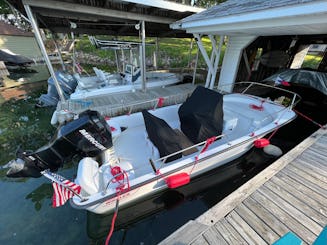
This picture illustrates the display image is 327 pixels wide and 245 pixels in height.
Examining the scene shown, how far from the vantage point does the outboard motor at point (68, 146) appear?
2.48 metres

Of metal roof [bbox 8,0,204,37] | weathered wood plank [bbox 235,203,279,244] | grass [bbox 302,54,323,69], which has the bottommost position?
weathered wood plank [bbox 235,203,279,244]

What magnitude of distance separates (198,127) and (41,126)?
5.07m

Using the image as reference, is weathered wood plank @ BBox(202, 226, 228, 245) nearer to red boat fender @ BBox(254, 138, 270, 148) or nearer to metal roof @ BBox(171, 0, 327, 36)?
red boat fender @ BBox(254, 138, 270, 148)

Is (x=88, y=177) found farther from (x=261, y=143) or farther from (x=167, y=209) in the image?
(x=261, y=143)

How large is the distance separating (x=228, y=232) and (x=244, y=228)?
21 centimetres

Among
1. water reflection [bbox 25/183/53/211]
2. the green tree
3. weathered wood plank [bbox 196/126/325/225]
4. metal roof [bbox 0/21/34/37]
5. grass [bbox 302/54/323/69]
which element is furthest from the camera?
the green tree

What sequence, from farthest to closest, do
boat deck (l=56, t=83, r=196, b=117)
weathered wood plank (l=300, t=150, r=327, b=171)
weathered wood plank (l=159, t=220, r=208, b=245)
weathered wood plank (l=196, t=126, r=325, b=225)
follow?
boat deck (l=56, t=83, r=196, b=117) → weathered wood plank (l=300, t=150, r=327, b=171) → weathered wood plank (l=196, t=126, r=325, b=225) → weathered wood plank (l=159, t=220, r=208, b=245)

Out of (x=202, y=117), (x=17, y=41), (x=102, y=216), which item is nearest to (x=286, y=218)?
(x=202, y=117)

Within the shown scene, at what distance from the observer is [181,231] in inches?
67.4

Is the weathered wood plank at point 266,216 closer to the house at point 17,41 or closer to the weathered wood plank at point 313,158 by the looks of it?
the weathered wood plank at point 313,158

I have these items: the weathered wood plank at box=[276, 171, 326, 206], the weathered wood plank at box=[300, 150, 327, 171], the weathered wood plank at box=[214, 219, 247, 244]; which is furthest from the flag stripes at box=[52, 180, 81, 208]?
the weathered wood plank at box=[300, 150, 327, 171]

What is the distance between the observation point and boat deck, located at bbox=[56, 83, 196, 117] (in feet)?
15.4

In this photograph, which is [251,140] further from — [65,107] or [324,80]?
[65,107]

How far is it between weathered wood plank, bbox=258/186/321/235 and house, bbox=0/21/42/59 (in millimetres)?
19567
